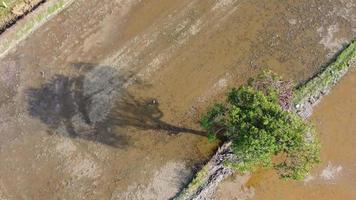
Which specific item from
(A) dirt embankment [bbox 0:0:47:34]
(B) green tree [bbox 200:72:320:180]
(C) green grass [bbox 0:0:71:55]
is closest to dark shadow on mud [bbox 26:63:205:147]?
(C) green grass [bbox 0:0:71:55]

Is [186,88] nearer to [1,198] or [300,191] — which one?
[300,191]

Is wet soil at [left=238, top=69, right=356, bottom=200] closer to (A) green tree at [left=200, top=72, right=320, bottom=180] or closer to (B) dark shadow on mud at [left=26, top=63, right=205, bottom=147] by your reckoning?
(A) green tree at [left=200, top=72, right=320, bottom=180]

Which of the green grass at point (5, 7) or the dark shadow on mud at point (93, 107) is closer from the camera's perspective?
the dark shadow on mud at point (93, 107)

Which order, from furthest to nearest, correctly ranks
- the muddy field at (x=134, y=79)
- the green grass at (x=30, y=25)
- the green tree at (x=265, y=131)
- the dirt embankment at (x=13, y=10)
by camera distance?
1. the dirt embankment at (x=13, y=10)
2. the green grass at (x=30, y=25)
3. the muddy field at (x=134, y=79)
4. the green tree at (x=265, y=131)

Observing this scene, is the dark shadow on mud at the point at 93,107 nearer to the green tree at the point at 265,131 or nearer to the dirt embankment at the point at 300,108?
the dirt embankment at the point at 300,108

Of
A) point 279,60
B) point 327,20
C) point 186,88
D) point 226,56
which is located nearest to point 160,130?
point 186,88

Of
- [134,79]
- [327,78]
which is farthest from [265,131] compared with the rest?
[134,79]

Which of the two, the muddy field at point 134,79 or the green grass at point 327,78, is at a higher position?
the muddy field at point 134,79

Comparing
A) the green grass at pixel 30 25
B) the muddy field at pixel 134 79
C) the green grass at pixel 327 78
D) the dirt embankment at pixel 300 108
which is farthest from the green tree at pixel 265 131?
the green grass at pixel 30 25

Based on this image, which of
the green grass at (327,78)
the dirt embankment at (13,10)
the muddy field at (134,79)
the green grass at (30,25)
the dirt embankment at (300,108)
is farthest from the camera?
the dirt embankment at (13,10)
